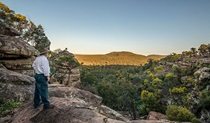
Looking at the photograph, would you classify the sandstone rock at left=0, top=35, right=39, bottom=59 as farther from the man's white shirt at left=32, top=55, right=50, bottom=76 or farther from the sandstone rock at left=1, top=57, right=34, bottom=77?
the man's white shirt at left=32, top=55, right=50, bottom=76

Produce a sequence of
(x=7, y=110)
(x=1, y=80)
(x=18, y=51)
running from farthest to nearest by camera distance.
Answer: (x=18, y=51) → (x=1, y=80) → (x=7, y=110)

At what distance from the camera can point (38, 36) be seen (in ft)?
123

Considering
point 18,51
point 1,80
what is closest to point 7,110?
point 1,80

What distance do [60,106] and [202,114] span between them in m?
40.5

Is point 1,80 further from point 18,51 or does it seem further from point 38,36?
point 38,36

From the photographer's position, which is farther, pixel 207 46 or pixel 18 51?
pixel 207 46

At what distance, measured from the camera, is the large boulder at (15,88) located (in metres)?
8.21

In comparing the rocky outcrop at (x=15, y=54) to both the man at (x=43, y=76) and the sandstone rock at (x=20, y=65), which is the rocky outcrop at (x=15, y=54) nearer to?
the sandstone rock at (x=20, y=65)

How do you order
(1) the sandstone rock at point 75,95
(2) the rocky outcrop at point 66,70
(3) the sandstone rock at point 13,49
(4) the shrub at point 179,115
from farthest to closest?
(2) the rocky outcrop at point 66,70 < (4) the shrub at point 179,115 < (3) the sandstone rock at point 13,49 < (1) the sandstone rock at point 75,95

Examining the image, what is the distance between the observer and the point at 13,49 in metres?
14.8

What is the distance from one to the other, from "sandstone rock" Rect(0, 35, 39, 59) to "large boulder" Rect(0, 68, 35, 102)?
5.40 meters

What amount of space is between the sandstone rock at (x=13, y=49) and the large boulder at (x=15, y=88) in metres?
5.40

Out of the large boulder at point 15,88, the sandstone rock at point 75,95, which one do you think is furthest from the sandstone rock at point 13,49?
the sandstone rock at point 75,95

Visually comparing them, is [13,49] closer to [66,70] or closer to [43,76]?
[43,76]
